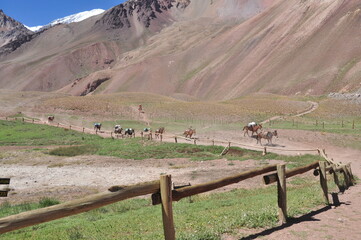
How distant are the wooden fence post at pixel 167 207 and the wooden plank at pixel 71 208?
145 millimetres

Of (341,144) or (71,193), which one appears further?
(341,144)

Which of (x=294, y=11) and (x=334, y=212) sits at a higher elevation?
(x=294, y=11)

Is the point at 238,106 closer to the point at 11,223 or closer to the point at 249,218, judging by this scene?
the point at 249,218

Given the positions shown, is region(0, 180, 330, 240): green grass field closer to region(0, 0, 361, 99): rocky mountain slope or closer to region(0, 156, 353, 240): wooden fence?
region(0, 156, 353, 240): wooden fence

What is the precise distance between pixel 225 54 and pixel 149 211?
12762 centimetres

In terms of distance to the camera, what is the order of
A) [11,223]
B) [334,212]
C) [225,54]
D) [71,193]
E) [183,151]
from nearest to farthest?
[11,223] < [334,212] < [71,193] < [183,151] < [225,54]

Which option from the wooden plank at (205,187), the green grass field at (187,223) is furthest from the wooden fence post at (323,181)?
the wooden plank at (205,187)

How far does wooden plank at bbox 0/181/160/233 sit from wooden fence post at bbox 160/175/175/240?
145 millimetres

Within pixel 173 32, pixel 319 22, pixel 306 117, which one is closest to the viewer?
pixel 306 117

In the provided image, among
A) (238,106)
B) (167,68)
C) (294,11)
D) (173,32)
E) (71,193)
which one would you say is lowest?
(71,193)

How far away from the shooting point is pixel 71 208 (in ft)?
18.0

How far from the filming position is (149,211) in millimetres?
11258

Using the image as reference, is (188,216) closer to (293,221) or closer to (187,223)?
(187,223)

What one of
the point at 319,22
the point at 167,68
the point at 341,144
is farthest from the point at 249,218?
the point at 167,68
